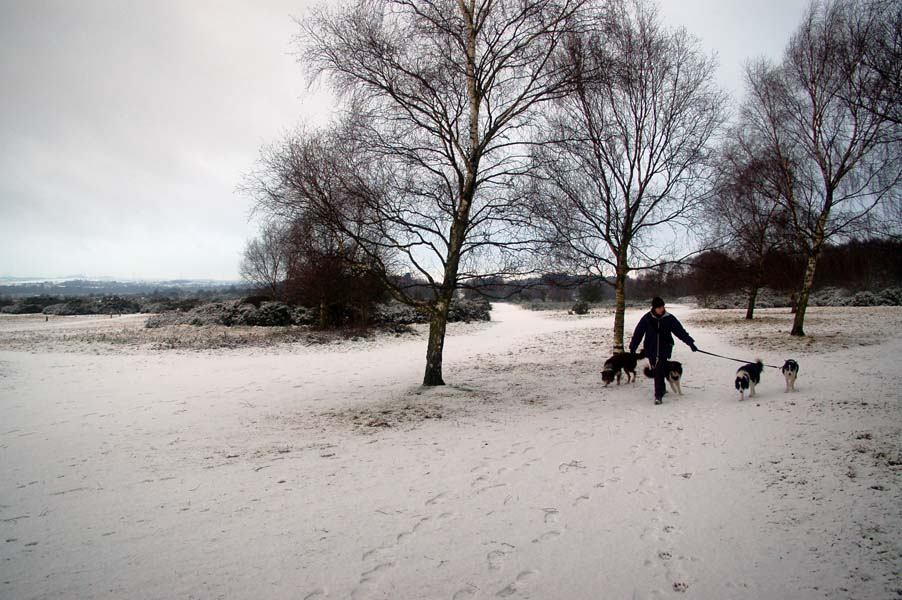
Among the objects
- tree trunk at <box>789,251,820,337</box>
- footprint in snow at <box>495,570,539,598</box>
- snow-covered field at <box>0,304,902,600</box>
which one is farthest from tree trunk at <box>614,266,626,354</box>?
footprint in snow at <box>495,570,539,598</box>

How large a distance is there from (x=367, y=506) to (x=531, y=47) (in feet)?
27.0

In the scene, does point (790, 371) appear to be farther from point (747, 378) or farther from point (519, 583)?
point (519, 583)

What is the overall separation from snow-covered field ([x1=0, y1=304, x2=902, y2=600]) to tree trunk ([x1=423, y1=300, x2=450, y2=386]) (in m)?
0.43

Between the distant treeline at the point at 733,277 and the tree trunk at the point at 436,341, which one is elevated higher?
the distant treeline at the point at 733,277

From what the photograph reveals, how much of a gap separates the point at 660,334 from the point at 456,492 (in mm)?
5948

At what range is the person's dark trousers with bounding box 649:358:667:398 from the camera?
8.01 metres

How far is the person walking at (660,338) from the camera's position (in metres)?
8.09

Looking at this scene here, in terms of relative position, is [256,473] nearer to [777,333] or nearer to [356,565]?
[356,565]


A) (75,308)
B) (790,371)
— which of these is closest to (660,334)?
(790,371)

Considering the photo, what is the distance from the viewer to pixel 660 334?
828cm

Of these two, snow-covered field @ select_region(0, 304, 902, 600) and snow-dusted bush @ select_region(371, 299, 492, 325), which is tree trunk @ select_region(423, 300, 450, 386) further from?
snow-dusted bush @ select_region(371, 299, 492, 325)

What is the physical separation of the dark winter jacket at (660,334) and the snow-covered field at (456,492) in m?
1.06

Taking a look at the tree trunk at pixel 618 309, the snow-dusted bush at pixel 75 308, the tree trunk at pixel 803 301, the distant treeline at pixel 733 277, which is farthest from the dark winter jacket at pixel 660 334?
the snow-dusted bush at pixel 75 308

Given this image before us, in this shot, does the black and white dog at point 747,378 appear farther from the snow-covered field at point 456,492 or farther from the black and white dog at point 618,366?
the black and white dog at point 618,366
